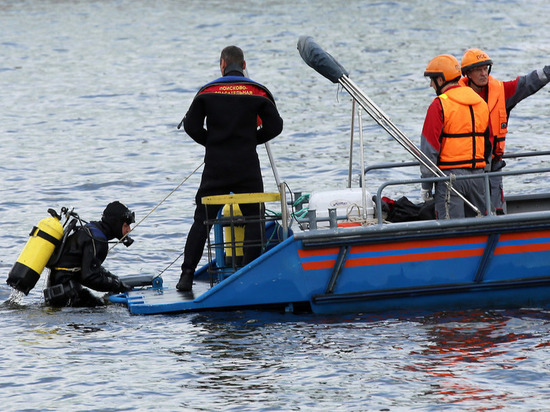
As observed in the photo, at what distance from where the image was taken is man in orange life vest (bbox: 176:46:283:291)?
8.59m

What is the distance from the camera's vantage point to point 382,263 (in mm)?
8375

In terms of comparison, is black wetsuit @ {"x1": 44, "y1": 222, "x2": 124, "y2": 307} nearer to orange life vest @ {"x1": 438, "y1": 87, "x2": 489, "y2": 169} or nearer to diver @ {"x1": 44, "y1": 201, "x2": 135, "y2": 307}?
diver @ {"x1": 44, "y1": 201, "x2": 135, "y2": 307}

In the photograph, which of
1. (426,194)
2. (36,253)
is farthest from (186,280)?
(426,194)

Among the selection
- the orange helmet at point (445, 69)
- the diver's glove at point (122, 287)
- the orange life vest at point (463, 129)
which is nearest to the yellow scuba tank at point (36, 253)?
the diver's glove at point (122, 287)

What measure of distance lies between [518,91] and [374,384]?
3.57m

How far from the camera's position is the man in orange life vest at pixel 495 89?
8906 millimetres

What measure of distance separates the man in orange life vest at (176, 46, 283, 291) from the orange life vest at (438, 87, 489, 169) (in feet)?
4.73

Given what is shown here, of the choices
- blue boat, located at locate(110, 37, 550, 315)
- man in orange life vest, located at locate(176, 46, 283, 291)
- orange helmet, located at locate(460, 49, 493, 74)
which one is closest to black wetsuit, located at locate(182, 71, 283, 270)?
man in orange life vest, located at locate(176, 46, 283, 291)

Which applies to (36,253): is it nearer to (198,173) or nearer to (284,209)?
(284,209)

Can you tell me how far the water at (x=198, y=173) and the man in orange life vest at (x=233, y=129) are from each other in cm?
109

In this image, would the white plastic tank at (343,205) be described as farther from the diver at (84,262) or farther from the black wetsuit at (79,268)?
the black wetsuit at (79,268)

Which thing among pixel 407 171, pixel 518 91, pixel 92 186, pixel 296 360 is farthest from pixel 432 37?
pixel 296 360

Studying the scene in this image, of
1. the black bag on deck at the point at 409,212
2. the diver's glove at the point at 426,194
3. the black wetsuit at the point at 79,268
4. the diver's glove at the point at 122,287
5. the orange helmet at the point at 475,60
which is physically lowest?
the diver's glove at the point at 122,287

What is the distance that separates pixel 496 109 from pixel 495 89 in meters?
0.18
